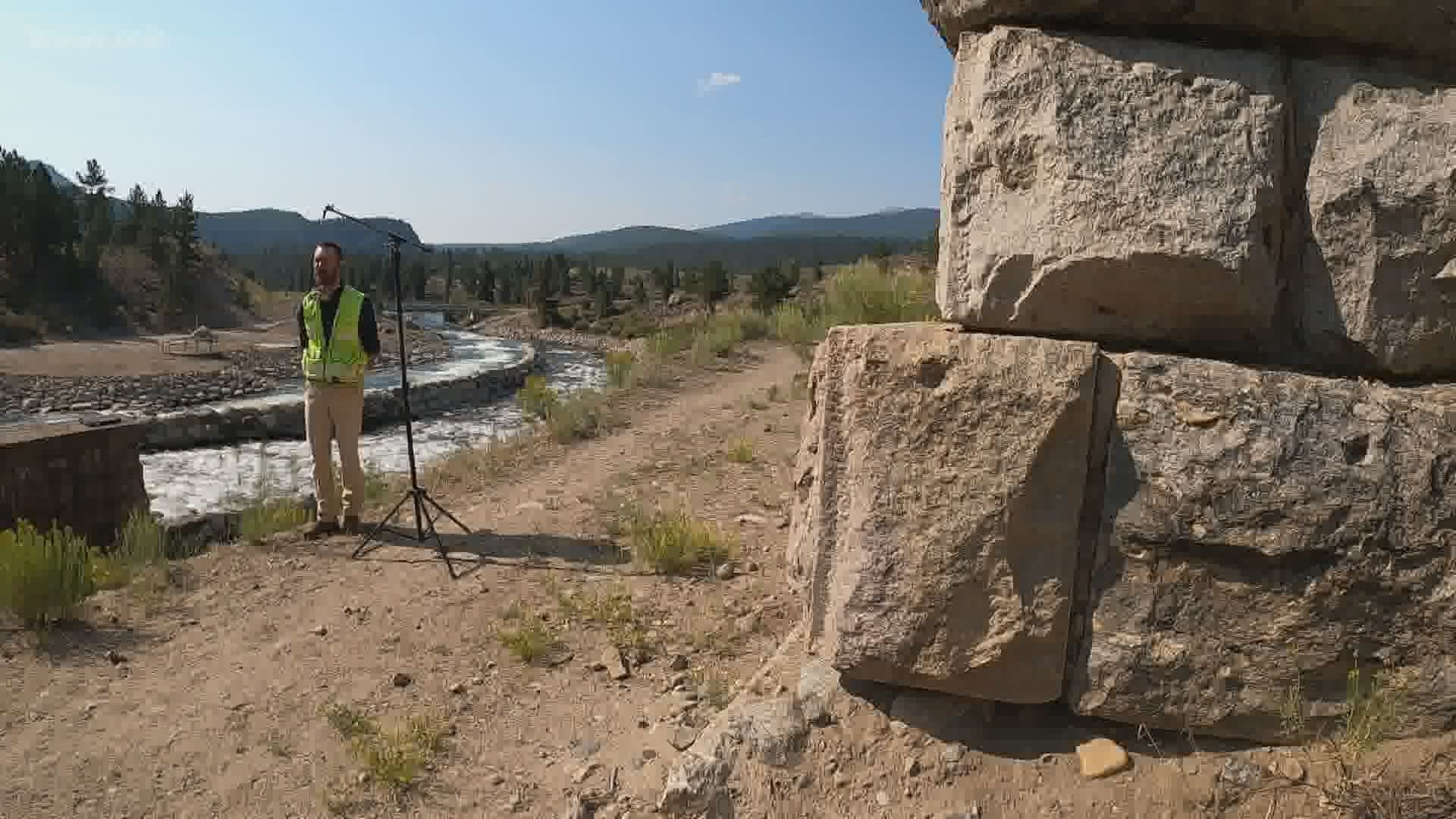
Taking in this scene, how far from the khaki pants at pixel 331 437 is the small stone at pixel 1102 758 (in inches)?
188

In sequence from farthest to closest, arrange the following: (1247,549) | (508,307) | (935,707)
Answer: (508,307) < (935,707) < (1247,549)

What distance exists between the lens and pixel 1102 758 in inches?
98.8

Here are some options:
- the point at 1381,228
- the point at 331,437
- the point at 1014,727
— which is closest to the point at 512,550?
the point at 331,437

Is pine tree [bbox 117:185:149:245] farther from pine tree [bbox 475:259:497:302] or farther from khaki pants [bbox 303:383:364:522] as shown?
khaki pants [bbox 303:383:364:522]

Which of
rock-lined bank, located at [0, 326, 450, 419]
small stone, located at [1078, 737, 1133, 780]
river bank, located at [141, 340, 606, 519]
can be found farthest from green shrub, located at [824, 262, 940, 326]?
rock-lined bank, located at [0, 326, 450, 419]

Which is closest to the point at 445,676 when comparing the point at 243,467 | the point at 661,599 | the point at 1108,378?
the point at 661,599

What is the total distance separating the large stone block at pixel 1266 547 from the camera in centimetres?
232

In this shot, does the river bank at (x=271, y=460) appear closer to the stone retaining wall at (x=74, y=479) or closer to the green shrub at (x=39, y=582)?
the stone retaining wall at (x=74, y=479)

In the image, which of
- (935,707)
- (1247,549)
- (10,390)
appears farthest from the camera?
(10,390)

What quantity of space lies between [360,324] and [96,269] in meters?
37.8

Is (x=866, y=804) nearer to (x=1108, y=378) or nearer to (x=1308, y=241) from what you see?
(x=1108, y=378)

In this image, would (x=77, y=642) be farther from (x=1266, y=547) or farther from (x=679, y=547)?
(x=1266, y=547)

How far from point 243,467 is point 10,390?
34.0 ft

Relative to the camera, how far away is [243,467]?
1448 centimetres
